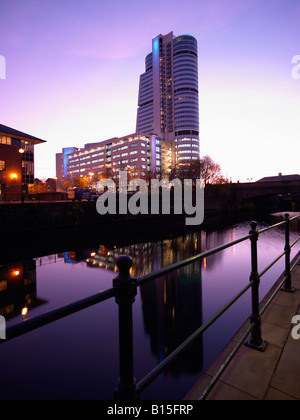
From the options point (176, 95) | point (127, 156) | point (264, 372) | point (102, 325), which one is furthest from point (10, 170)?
point (176, 95)

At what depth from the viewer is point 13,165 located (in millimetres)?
42094

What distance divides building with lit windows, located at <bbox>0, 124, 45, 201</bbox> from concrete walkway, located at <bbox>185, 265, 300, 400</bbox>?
1661 inches

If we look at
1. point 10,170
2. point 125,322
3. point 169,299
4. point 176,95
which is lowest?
point 169,299

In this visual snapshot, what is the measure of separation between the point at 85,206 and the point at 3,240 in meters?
10.9

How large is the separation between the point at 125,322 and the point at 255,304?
2.03 meters

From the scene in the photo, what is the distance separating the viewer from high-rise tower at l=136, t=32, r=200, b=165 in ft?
474

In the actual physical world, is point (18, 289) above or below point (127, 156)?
below

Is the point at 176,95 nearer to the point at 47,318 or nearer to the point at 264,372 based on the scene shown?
the point at 264,372

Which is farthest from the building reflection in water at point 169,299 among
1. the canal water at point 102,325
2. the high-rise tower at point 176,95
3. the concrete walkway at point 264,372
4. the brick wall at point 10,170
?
the high-rise tower at point 176,95

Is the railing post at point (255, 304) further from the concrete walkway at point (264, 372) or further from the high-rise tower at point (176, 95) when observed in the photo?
the high-rise tower at point (176, 95)

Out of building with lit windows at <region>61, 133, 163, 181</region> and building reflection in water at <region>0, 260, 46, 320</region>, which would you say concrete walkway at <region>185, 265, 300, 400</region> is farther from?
building with lit windows at <region>61, 133, 163, 181</region>

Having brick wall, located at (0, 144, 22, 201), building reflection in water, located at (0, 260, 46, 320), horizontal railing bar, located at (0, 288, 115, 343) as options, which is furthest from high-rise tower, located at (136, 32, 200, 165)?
horizontal railing bar, located at (0, 288, 115, 343)

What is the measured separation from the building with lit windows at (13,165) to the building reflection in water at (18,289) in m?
28.1

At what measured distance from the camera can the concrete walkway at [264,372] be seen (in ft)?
6.84
